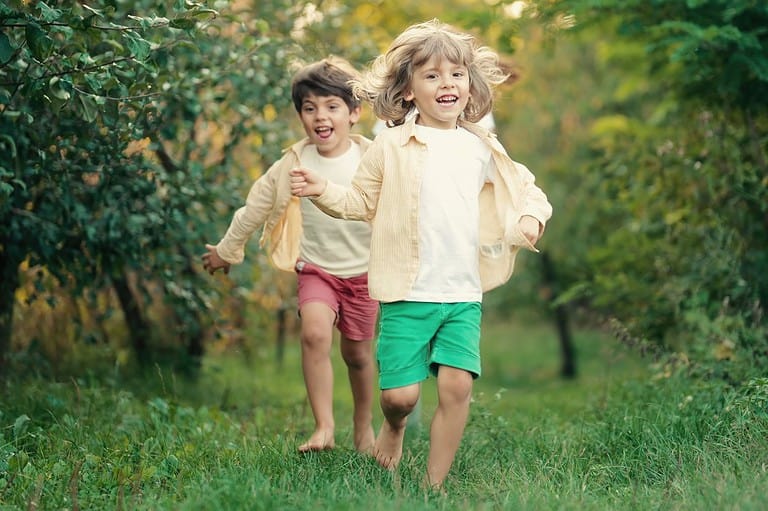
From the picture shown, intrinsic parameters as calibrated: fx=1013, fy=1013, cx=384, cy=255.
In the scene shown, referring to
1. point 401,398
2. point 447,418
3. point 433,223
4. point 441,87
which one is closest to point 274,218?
point 433,223

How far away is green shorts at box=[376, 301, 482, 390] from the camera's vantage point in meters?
3.86

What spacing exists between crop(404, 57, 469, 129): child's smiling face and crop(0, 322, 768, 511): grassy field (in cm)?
141

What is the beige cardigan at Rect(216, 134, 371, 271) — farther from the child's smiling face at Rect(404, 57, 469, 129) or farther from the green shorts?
the green shorts

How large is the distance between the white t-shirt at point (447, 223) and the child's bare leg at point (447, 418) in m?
0.30

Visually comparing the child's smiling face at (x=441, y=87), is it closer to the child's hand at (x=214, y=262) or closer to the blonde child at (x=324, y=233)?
the blonde child at (x=324, y=233)

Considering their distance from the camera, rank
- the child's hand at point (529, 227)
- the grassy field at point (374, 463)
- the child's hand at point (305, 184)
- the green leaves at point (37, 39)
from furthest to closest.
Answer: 1. the child's hand at point (529, 227)
2. the child's hand at point (305, 184)
3. the green leaves at point (37, 39)
4. the grassy field at point (374, 463)

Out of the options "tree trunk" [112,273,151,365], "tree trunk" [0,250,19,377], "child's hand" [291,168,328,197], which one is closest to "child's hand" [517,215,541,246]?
"child's hand" [291,168,328,197]

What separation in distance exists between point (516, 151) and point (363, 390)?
24.7ft

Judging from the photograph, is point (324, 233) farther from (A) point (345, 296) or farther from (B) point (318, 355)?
(B) point (318, 355)

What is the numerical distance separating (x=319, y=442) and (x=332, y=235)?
38.7 inches

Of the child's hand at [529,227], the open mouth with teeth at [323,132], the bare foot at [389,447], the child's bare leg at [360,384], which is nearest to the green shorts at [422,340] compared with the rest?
the bare foot at [389,447]

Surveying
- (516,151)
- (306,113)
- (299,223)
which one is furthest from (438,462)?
(516,151)

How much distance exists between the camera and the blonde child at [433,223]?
12.7 ft

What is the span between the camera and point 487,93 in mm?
4227
